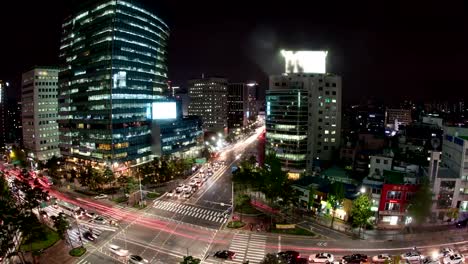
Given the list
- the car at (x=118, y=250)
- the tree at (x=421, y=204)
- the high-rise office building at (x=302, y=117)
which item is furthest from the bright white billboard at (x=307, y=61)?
the car at (x=118, y=250)

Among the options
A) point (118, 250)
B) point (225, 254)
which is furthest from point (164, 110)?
point (225, 254)

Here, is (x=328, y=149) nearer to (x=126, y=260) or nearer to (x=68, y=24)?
(x=126, y=260)

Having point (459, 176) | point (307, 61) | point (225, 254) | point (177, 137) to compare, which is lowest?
point (225, 254)

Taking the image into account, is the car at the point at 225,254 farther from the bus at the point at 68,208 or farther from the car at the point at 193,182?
the car at the point at 193,182

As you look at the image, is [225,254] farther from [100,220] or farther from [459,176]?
[459,176]

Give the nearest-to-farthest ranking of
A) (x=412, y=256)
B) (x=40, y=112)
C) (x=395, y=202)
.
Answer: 1. (x=412, y=256)
2. (x=395, y=202)
3. (x=40, y=112)

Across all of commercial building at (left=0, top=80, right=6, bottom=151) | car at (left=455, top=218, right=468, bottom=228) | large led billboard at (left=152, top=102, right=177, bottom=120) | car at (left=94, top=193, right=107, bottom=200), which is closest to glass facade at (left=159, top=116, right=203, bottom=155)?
large led billboard at (left=152, top=102, right=177, bottom=120)

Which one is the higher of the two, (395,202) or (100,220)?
(395,202)
